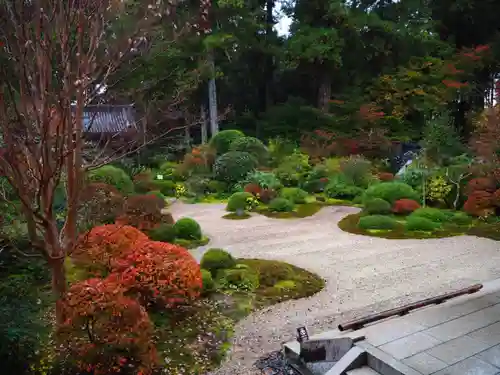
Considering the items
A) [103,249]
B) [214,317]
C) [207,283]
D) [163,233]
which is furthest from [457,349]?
[163,233]

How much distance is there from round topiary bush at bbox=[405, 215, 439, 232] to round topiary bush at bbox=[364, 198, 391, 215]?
116 centimetres

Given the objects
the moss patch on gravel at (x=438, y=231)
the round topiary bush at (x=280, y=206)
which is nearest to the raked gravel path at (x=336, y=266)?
the moss patch on gravel at (x=438, y=231)

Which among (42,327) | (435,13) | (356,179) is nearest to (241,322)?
(42,327)

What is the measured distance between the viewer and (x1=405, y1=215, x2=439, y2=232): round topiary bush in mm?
9695

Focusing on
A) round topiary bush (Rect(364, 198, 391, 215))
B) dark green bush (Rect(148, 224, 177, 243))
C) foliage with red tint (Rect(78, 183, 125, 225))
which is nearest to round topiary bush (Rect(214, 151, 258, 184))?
round topiary bush (Rect(364, 198, 391, 215))

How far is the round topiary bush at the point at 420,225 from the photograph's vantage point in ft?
31.8

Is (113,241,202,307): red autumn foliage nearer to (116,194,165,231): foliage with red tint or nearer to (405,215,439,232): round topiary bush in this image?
(116,194,165,231): foliage with red tint

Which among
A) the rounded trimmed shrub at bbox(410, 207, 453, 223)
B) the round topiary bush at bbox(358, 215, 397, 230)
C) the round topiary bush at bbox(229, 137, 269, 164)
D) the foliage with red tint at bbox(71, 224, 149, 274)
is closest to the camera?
the foliage with red tint at bbox(71, 224, 149, 274)

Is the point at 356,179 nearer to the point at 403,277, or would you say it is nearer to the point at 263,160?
the point at 263,160

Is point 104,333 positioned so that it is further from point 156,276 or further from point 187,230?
point 187,230

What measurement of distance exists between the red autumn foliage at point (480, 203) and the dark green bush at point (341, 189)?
370cm

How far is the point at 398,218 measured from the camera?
11.1 metres

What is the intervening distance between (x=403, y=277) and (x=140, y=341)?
4424 millimetres

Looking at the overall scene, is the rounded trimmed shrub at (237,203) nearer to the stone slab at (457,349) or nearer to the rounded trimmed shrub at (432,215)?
the rounded trimmed shrub at (432,215)
